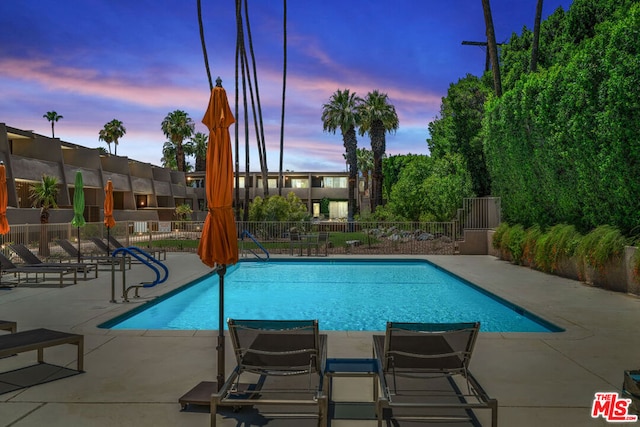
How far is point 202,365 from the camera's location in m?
5.62

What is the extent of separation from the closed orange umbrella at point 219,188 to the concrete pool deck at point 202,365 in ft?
3.84

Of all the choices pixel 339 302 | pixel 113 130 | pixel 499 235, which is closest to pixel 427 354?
pixel 339 302

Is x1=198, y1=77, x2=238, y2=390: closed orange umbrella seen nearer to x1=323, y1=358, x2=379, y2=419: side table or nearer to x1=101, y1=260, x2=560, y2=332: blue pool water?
x1=323, y1=358, x2=379, y2=419: side table

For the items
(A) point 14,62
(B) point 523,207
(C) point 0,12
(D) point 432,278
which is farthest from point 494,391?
(C) point 0,12

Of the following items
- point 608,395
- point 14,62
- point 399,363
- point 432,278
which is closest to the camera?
point 399,363

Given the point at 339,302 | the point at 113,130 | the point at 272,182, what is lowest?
the point at 339,302

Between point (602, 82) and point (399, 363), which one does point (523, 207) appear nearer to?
point (602, 82)

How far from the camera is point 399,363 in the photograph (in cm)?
416

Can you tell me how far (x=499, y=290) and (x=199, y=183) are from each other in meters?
57.9

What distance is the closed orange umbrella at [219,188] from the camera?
14.7 feet

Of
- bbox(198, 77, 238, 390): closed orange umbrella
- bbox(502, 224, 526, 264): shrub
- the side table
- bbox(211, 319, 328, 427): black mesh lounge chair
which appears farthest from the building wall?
the side table

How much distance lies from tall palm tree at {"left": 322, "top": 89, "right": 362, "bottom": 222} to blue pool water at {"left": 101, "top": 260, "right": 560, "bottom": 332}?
85.6 feet

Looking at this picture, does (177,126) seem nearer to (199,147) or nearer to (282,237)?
(199,147)

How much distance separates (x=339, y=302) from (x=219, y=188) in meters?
7.86
